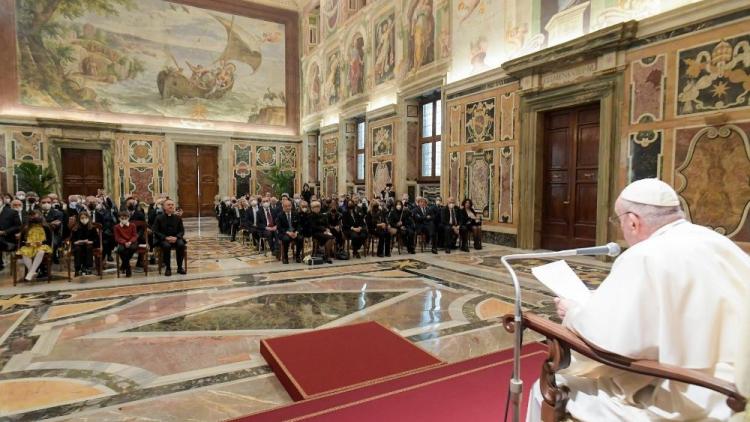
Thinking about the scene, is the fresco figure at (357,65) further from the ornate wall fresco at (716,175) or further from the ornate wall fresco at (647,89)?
the ornate wall fresco at (716,175)

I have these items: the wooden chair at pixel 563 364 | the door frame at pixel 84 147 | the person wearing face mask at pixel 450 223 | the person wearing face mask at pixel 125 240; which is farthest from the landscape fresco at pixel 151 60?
the wooden chair at pixel 563 364

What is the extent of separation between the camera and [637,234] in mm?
1703

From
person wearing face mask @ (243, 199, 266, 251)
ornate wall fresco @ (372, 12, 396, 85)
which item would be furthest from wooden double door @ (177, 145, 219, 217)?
person wearing face mask @ (243, 199, 266, 251)

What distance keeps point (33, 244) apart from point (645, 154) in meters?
9.79

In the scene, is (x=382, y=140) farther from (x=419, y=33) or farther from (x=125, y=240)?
(x=125, y=240)

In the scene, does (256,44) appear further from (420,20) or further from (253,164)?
(420,20)

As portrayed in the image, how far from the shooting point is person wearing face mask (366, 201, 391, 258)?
8773 mm

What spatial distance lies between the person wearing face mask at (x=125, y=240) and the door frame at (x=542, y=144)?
7.59m

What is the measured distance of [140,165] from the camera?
17125mm

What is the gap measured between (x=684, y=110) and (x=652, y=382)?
6.60 m

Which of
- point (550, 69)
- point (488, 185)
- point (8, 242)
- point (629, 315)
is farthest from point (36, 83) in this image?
point (629, 315)

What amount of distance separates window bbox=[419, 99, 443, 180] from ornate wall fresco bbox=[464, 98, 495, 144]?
1.72 metres

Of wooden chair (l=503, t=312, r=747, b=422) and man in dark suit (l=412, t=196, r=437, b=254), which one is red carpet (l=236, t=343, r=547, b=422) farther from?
man in dark suit (l=412, t=196, r=437, b=254)

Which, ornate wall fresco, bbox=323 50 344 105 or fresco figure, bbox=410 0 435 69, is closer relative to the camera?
fresco figure, bbox=410 0 435 69
